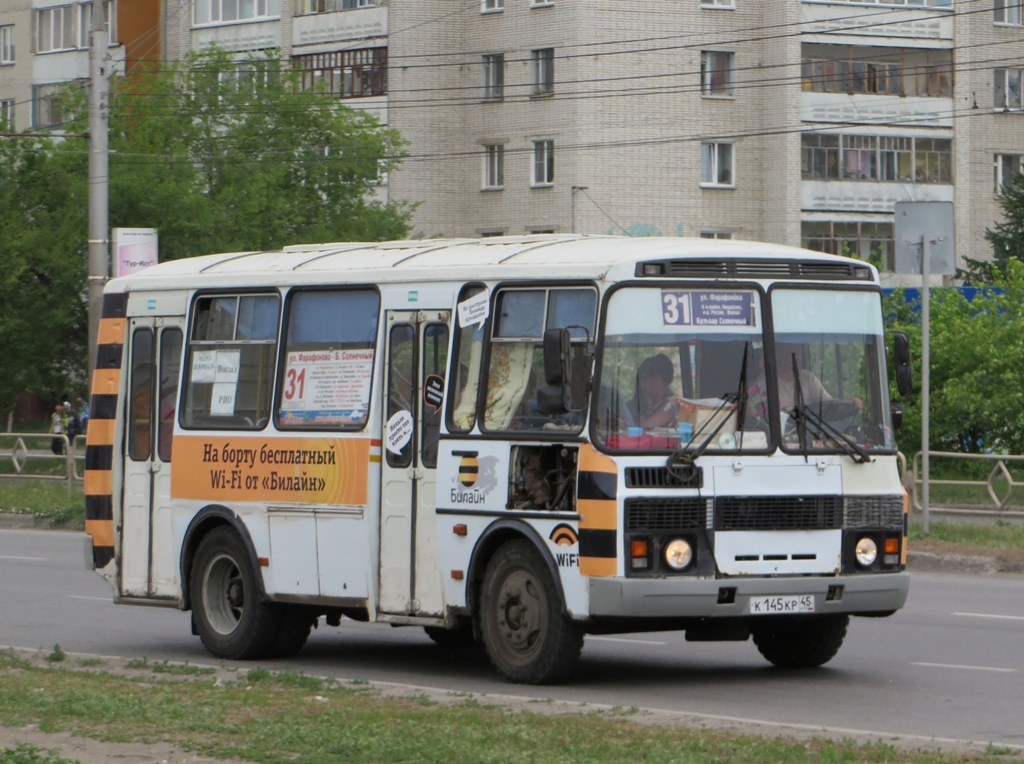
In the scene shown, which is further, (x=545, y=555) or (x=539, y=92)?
(x=539, y=92)

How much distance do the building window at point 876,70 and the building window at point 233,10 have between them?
16495mm

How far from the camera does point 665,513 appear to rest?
11.7 m

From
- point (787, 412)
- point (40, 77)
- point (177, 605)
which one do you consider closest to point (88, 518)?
point (177, 605)

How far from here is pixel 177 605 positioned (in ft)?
48.2

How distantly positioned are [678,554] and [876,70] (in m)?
52.0

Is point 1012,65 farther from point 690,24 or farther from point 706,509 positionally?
point 706,509

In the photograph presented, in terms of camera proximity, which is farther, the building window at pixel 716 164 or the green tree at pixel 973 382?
the building window at pixel 716 164

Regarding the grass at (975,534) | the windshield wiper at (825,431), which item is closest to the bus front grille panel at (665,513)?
the windshield wiper at (825,431)

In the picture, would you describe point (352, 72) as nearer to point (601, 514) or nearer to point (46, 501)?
point (46, 501)

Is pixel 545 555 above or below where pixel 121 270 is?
below

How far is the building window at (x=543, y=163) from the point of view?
59500 mm

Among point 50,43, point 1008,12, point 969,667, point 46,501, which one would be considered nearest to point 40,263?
point 46,501

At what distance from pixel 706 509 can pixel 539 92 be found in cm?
4846

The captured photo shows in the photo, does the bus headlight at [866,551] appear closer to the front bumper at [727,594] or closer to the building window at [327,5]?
the front bumper at [727,594]
